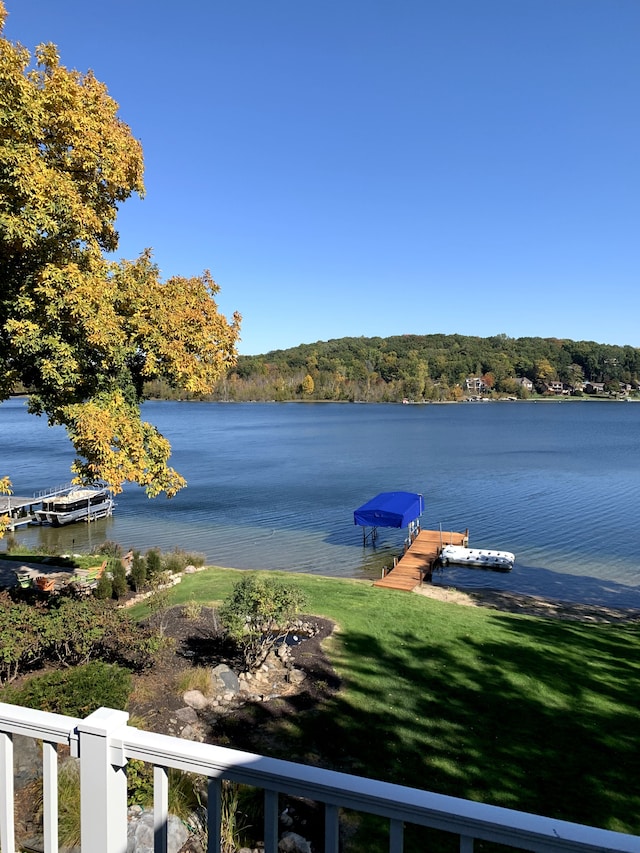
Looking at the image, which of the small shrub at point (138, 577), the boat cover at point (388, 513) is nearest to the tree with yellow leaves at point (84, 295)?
the small shrub at point (138, 577)

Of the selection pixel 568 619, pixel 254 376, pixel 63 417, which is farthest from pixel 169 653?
pixel 254 376

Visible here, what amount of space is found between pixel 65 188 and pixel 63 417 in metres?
3.31

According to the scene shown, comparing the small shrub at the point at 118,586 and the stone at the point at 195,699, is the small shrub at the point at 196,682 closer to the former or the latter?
the stone at the point at 195,699

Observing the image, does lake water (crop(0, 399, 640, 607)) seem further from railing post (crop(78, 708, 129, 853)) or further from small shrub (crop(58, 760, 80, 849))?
railing post (crop(78, 708, 129, 853))

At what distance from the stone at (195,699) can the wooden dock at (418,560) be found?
36.8 ft

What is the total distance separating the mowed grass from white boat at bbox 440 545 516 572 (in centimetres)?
960

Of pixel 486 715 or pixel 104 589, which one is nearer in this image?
pixel 486 715

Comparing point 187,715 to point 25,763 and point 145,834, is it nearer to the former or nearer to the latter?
point 25,763

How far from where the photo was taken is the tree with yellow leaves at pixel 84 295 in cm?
699

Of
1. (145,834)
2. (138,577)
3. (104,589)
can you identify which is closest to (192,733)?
(145,834)

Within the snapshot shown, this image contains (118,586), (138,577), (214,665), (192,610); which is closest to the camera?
(214,665)

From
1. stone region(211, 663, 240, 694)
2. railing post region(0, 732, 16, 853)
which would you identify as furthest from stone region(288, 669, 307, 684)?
railing post region(0, 732, 16, 853)

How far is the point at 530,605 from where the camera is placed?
1727 centimetres

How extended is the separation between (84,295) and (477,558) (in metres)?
18.9
